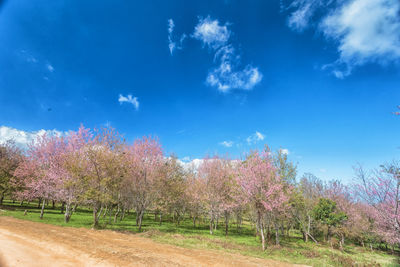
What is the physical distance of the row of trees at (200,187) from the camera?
778 inches

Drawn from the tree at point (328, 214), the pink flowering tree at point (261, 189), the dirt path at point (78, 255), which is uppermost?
the pink flowering tree at point (261, 189)

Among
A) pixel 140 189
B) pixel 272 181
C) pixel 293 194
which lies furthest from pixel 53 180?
pixel 293 194

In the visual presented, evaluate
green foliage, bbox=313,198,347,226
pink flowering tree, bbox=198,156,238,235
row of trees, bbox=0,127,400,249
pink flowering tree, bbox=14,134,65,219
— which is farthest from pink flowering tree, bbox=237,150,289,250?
pink flowering tree, bbox=14,134,65,219

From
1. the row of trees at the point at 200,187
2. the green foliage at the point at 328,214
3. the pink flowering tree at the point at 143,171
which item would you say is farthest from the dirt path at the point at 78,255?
the green foliage at the point at 328,214

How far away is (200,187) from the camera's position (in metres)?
31.7

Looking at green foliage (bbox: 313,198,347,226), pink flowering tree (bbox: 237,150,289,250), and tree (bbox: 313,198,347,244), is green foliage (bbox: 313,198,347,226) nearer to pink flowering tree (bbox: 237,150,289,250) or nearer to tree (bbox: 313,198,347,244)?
tree (bbox: 313,198,347,244)

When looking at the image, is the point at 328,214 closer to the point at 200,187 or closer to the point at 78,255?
the point at 200,187

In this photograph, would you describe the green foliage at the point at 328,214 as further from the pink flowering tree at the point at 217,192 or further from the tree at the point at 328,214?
the pink flowering tree at the point at 217,192

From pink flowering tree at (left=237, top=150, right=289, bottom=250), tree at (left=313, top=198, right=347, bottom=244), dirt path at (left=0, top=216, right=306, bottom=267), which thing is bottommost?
dirt path at (left=0, top=216, right=306, bottom=267)

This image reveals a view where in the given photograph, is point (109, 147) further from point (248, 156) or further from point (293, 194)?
point (293, 194)

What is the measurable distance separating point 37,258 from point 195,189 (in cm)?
2468

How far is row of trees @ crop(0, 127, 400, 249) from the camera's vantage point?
778 inches

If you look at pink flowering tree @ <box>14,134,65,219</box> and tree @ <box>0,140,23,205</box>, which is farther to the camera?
tree @ <box>0,140,23,205</box>

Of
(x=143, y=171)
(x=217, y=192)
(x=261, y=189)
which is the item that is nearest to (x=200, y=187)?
(x=217, y=192)
